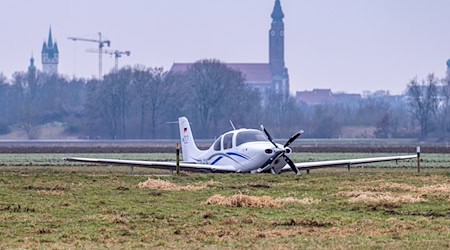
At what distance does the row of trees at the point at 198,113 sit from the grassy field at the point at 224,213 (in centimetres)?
9358

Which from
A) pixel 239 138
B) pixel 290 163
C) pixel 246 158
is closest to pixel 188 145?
pixel 239 138

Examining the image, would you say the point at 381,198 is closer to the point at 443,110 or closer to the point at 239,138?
the point at 239,138

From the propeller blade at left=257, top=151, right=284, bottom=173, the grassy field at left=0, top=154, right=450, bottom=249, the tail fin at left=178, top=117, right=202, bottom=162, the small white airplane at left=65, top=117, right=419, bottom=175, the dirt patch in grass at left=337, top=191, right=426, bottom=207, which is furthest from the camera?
the tail fin at left=178, top=117, right=202, bottom=162

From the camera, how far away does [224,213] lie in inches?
816

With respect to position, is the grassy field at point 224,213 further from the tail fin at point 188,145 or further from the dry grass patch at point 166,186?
→ the tail fin at point 188,145

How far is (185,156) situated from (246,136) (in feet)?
17.7

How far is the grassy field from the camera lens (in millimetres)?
17250

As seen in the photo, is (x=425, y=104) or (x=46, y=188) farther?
(x=425, y=104)

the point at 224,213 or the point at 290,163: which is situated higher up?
the point at 290,163

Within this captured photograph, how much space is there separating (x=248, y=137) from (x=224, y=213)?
14846mm

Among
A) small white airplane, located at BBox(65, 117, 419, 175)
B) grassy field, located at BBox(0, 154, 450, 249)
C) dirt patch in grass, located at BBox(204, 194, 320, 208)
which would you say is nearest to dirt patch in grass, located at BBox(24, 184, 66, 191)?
grassy field, located at BBox(0, 154, 450, 249)

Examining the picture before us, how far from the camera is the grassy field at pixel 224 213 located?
1725cm

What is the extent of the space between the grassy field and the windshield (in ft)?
19.8

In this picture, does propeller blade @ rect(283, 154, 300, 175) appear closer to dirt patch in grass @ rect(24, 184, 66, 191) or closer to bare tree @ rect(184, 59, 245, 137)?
dirt patch in grass @ rect(24, 184, 66, 191)
